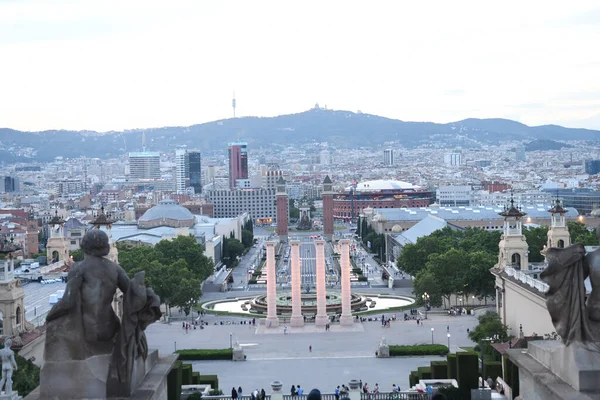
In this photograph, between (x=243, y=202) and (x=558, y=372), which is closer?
(x=558, y=372)

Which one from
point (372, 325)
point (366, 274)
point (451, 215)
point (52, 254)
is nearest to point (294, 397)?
point (372, 325)

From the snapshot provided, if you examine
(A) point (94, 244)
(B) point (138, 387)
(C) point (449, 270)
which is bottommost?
(C) point (449, 270)

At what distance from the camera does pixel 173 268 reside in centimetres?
5728

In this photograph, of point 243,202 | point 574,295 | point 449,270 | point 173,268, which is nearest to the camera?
point 574,295

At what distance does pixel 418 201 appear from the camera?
574 feet

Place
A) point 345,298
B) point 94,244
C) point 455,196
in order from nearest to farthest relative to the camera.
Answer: point 94,244 < point 345,298 < point 455,196

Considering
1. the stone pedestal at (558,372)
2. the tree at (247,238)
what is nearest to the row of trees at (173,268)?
the stone pedestal at (558,372)

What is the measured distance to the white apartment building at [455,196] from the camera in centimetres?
17825

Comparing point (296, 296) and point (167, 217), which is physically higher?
point (167, 217)

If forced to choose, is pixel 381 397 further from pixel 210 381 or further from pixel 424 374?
pixel 210 381

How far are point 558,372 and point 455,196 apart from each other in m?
176

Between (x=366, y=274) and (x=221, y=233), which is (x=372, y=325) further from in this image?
(x=221, y=233)

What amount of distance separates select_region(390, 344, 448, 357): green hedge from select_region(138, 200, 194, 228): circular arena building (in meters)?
63.5

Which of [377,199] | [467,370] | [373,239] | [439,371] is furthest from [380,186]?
[467,370]
